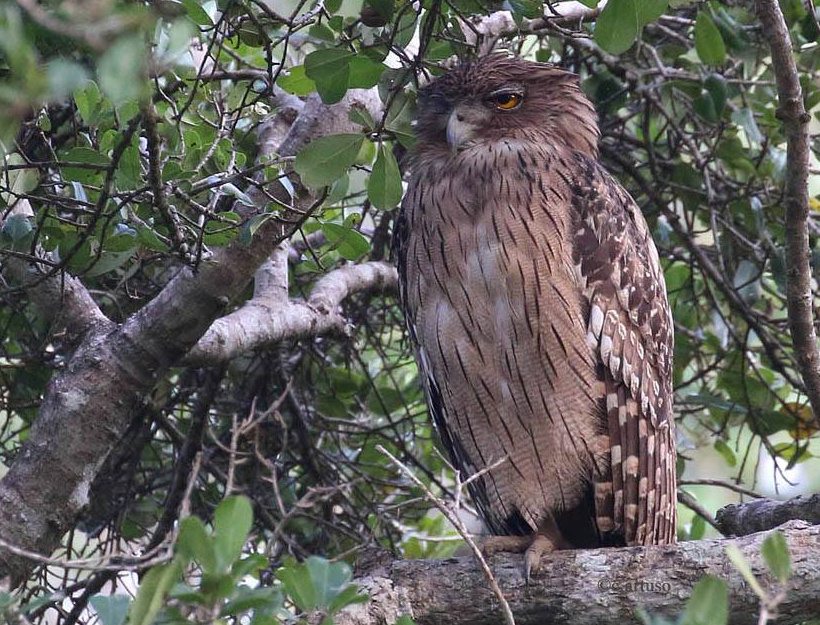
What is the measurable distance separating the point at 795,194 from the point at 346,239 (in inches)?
44.8

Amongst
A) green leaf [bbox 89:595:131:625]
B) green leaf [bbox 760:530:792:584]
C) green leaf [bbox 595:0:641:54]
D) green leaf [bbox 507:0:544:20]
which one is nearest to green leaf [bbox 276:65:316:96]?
green leaf [bbox 507:0:544:20]

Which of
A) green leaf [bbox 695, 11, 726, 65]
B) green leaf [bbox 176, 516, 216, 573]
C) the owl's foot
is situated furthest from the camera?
green leaf [bbox 695, 11, 726, 65]

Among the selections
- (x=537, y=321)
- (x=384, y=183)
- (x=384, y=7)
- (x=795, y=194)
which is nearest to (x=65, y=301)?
(x=384, y=183)

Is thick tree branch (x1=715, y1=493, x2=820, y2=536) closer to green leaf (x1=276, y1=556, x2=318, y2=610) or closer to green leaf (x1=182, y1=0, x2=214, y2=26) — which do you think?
green leaf (x1=276, y1=556, x2=318, y2=610)

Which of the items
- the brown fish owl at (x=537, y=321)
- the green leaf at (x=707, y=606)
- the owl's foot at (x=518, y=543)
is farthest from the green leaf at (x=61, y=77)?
the owl's foot at (x=518, y=543)

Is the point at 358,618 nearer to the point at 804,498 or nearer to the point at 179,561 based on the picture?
the point at 179,561

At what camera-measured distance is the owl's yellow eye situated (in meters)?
3.38

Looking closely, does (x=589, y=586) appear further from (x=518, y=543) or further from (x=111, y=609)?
(x=111, y=609)

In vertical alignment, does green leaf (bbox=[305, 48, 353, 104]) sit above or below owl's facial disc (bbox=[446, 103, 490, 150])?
below

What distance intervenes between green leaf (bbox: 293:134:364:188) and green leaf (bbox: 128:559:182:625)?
1130 mm

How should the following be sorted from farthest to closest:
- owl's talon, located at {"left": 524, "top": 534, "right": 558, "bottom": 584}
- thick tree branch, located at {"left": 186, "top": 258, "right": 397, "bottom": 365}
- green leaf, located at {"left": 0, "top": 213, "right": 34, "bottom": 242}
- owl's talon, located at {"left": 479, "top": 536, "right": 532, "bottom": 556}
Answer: owl's talon, located at {"left": 479, "top": 536, "right": 532, "bottom": 556}, thick tree branch, located at {"left": 186, "top": 258, "right": 397, "bottom": 365}, owl's talon, located at {"left": 524, "top": 534, "right": 558, "bottom": 584}, green leaf, located at {"left": 0, "top": 213, "right": 34, "bottom": 242}

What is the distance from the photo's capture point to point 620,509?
314 centimetres

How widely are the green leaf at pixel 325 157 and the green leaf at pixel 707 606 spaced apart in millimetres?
1337

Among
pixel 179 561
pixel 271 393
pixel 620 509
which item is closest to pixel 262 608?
pixel 179 561
